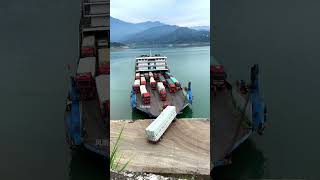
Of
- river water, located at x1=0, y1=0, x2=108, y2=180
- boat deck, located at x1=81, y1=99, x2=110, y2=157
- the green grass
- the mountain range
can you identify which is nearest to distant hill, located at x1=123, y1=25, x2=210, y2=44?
the mountain range

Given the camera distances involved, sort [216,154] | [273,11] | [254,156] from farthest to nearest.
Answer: [254,156], [273,11], [216,154]

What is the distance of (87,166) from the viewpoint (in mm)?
3678

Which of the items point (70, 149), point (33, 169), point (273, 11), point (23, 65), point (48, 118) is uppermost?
point (273, 11)

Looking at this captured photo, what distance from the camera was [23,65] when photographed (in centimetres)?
370

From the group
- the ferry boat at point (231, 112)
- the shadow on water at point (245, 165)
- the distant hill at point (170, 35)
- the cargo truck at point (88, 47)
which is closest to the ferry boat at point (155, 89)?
the distant hill at point (170, 35)

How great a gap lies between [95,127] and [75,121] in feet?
1.22

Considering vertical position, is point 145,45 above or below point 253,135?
above

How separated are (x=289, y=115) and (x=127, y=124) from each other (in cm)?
196

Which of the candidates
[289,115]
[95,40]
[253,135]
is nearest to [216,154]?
[253,135]

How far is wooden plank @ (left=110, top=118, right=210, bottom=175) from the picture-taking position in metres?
3.06

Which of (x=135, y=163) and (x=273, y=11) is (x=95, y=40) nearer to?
(x=135, y=163)

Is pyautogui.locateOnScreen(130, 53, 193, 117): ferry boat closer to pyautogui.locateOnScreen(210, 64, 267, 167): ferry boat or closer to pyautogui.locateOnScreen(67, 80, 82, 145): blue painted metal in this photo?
pyautogui.locateOnScreen(210, 64, 267, 167): ferry boat

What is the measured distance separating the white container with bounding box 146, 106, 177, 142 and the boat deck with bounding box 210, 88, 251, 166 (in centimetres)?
40

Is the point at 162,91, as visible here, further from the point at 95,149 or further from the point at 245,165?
the point at 245,165
